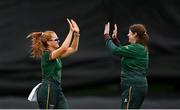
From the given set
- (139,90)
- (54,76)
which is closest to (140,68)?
(139,90)

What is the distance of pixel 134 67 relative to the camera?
26.3 ft

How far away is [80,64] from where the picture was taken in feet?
33.9

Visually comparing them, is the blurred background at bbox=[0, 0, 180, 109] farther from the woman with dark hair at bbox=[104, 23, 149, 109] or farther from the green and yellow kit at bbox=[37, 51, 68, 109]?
the green and yellow kit at bbox=[37, 51, 68, 109]

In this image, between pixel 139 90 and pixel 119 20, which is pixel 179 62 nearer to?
pixel 119 20

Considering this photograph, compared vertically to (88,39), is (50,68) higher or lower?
lower

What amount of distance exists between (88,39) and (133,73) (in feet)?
8.02

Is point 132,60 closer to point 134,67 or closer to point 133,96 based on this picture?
point 134,67

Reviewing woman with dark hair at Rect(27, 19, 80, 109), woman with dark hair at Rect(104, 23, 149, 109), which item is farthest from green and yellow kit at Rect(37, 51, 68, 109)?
woman with dark hair at Rect(104, 23, 149, 109)

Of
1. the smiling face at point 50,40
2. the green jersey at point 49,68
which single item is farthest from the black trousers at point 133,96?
the smiling face at point 50,40

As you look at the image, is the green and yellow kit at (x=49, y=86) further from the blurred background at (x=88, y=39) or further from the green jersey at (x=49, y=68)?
the blurred background at (x=88, y=39)

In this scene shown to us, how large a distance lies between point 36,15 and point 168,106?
2.39m

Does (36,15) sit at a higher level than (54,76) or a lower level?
higher

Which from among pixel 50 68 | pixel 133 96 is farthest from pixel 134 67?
pixel 50 68

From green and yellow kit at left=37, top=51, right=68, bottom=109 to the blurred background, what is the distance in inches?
90.8
